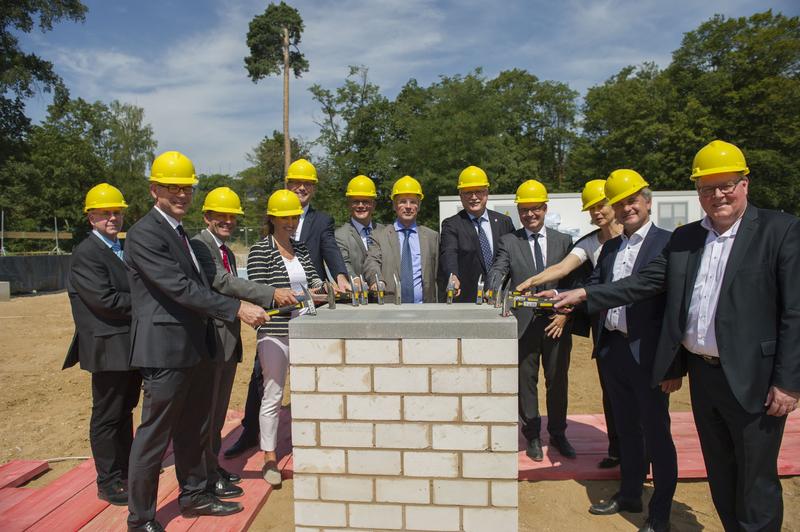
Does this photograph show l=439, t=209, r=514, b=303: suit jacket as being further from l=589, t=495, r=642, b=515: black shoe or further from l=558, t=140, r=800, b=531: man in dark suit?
l=558, t=140, r=800, b=531: man in dark suit

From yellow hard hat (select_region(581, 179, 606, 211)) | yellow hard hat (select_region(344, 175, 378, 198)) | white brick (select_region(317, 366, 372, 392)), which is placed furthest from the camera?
yellow hard hat (select_region(344, 175, 378, 198))

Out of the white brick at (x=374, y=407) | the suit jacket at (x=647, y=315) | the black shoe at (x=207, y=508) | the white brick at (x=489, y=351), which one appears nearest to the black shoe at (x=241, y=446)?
the black shoe at (x=207, y=508)

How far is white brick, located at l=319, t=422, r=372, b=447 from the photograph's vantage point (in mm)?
2586

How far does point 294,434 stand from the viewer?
8.60 feet

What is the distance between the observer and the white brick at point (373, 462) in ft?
8.46

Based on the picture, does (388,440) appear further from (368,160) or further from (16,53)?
(368,160)

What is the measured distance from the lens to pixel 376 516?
2617mm

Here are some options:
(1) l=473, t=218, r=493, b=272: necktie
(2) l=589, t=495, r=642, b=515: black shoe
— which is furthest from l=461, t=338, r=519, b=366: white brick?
(1) l=473, t=218, r=493, b=272: necktie

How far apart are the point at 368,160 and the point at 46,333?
2509 cm

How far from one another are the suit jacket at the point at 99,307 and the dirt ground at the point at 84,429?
4.79ft

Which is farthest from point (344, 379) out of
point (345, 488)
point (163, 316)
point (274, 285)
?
point (274, 285)

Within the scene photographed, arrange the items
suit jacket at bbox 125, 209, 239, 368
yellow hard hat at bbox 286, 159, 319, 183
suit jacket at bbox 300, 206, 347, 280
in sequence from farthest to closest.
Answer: yellow hard hat at bbox 286, 159, 319, 183, suit jacket at bbox 300, 206, 347, 280, suit jacket at bbox 125, 209, 239, 368

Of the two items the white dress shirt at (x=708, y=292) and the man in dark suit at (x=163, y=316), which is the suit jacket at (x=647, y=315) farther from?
the man in dark suit at (x=163, y=316)

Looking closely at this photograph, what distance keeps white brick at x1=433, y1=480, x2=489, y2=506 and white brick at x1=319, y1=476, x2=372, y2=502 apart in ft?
1.12
